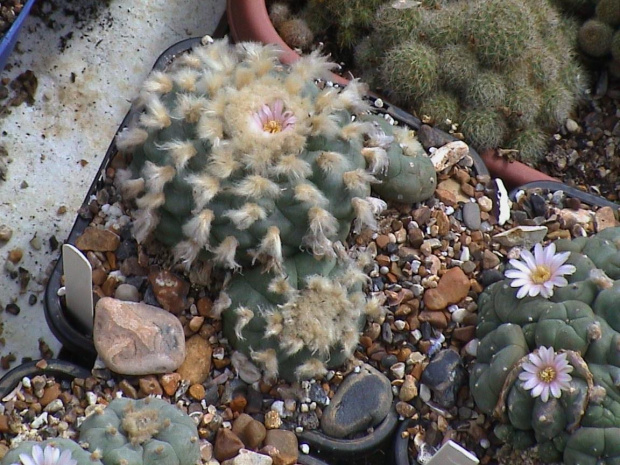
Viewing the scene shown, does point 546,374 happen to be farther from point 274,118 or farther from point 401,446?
point 274,118

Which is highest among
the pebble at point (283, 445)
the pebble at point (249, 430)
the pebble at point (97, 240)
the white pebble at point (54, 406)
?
the pebble at point (97, 240)

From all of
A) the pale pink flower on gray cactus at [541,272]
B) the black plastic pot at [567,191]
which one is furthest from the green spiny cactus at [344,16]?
the pale pink flower on gray cactus at [541,272]

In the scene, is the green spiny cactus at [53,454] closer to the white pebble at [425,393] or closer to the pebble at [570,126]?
the white pebble at [425,393]

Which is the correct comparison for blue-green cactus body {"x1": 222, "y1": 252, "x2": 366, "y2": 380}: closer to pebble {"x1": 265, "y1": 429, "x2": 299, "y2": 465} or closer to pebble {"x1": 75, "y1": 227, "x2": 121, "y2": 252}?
pebble {"x1": 265, "y1": 429, "x2": 299, "y2": 465}

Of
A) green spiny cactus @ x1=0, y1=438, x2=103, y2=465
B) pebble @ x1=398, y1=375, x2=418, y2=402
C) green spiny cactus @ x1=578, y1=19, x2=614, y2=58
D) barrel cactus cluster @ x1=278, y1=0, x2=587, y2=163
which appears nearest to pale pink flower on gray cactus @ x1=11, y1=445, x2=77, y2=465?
green spiny cactus @ x1=0, y1=438, x2=103, y2=465

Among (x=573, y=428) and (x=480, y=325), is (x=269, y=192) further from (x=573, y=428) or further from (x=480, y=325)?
(x=573, y=428)

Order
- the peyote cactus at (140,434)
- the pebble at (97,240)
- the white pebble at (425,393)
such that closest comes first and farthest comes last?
the peyote cactus at (140,434)
the white pebble at (425,393)
the pebble at (97,240)

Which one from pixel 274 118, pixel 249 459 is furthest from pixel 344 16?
pixel 249 459
